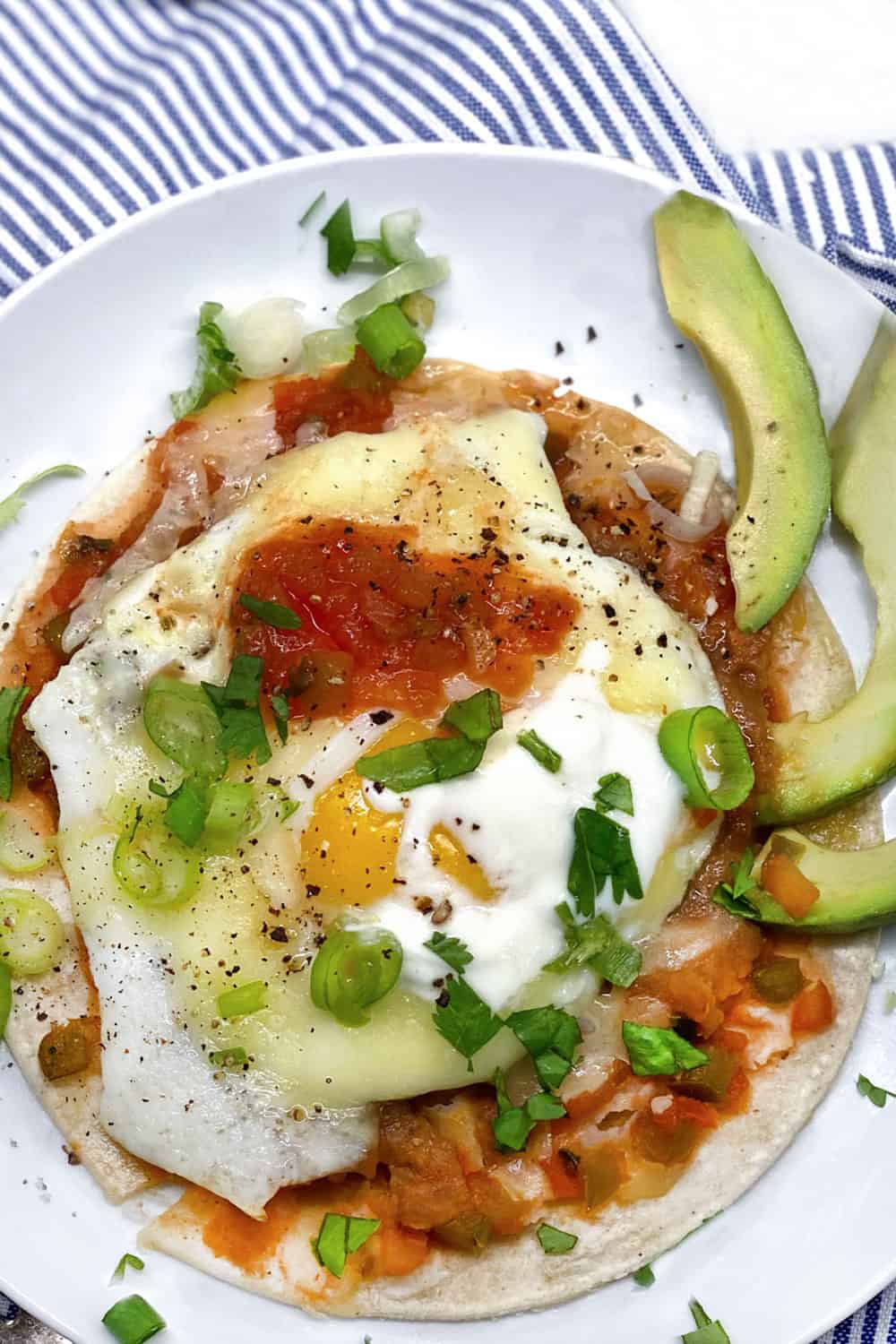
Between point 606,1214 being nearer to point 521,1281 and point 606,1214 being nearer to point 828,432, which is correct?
point 521,1281

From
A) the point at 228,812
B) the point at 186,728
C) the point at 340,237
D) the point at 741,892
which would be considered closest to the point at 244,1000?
the point at 228,812

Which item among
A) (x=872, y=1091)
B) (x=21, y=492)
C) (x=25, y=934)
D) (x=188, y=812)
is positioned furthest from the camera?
(x=21, y=492)

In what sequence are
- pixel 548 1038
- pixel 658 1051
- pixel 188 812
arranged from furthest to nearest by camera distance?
1. pixel 658 1051
2. pixel 548 1038
3. pixel 188 812

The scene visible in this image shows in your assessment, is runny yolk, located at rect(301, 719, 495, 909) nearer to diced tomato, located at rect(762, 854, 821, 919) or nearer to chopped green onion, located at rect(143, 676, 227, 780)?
chopped green onion, located at rect(143, 676, 227, 780)

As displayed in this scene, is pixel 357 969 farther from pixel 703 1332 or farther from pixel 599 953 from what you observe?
pixel 703 1332

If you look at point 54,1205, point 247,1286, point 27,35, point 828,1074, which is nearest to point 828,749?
point 828,1074

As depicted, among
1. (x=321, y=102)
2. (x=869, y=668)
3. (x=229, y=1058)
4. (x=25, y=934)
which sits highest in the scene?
(x=321, y=102)

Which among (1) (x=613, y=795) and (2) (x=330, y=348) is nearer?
(1) (x=613, y=795)
